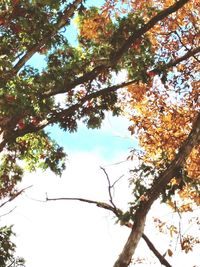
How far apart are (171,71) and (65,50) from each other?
3.46m

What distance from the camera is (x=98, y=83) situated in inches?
448

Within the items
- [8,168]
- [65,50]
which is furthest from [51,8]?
[8,168]

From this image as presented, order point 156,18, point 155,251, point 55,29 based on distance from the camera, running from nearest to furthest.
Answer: point 155,251
point 156,18
point 55,29

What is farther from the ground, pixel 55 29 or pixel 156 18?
pixel 55 29

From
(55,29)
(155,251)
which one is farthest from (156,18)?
(155,251)

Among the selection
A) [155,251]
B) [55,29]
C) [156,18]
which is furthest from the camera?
[55,29]

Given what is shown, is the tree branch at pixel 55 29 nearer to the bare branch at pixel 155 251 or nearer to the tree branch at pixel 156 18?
the tree branch at pixel 156 18

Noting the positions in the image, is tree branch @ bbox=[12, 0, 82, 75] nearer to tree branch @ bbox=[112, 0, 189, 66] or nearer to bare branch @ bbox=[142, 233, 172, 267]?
tree branch @ bbox=[112, 0, 189, 66]

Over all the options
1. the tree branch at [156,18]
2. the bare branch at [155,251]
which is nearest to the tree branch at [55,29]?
the tree branch at [156,18]

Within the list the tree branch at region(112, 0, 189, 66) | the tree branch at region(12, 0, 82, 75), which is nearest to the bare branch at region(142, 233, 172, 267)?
the tree branch at region(112, 0, 189, 66)

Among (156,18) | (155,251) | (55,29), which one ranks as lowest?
(155,251)

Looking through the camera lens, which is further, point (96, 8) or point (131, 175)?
point (96, 8)

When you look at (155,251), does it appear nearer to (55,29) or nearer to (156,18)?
(156,18)

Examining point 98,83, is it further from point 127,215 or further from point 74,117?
point 127,215
